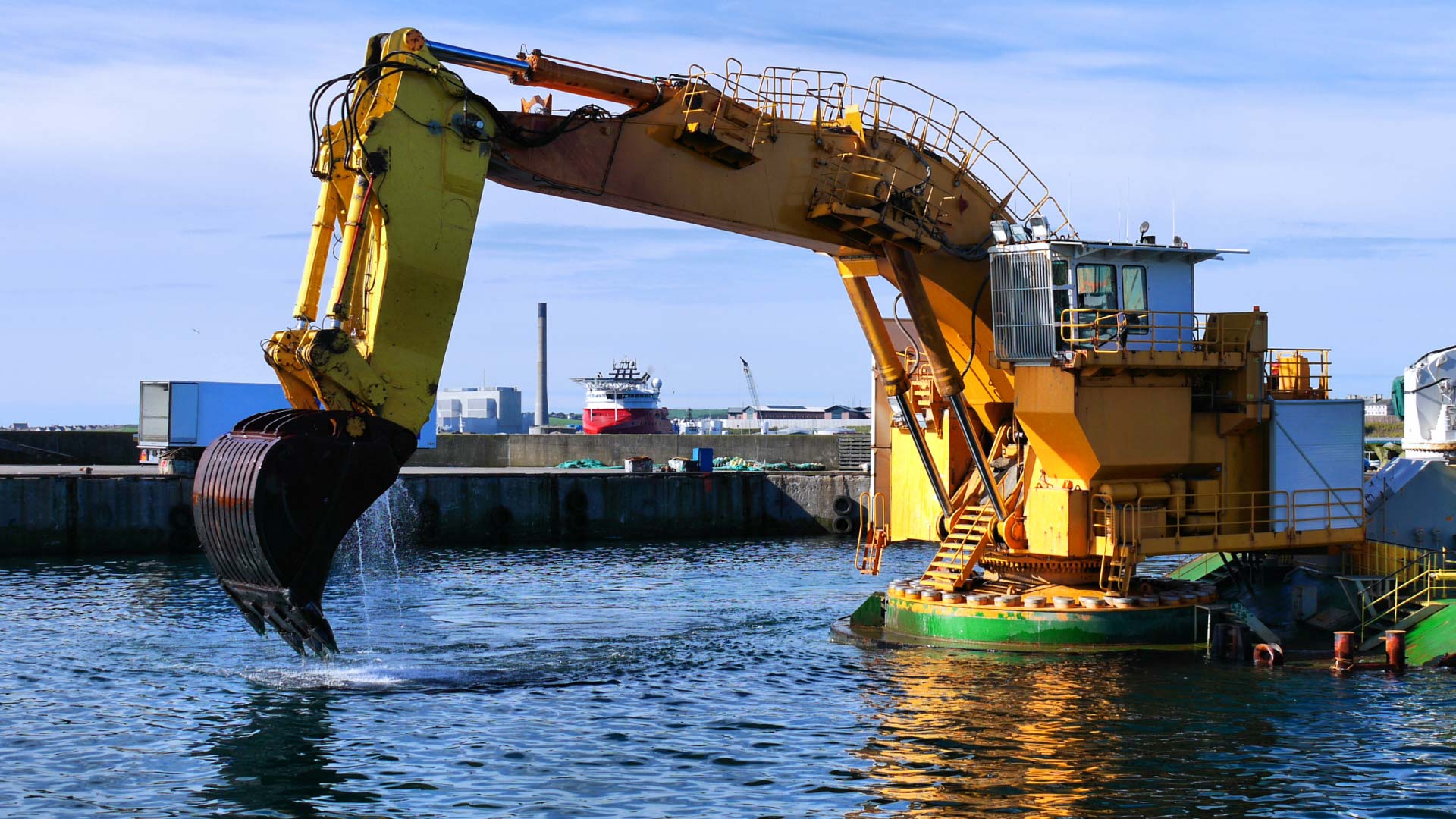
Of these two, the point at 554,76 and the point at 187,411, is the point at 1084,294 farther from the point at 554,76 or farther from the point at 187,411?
the point at 187,411

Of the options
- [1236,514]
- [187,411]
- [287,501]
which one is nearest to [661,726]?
[287,501]

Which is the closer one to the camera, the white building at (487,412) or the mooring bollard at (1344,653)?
the mooring bollard at (1344,653)

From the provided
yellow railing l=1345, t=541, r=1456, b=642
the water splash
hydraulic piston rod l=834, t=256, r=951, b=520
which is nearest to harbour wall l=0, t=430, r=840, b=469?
the water splash

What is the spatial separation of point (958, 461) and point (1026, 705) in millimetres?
7391

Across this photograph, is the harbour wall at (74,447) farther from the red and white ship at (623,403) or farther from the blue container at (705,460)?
the red and white ship at (623,403)

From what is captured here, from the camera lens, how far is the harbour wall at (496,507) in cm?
4097

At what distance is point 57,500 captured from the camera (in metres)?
41.1

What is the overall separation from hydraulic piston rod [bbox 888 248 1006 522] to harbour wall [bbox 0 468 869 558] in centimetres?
2466

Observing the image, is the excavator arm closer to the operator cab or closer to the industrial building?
the operator cab

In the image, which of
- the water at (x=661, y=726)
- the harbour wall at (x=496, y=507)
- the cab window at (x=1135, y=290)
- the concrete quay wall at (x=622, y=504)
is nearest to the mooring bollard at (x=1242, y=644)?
the water at (x=661, y=726)

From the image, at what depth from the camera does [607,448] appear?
64750 millimetres

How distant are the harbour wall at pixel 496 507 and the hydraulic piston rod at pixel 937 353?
80.9 feet

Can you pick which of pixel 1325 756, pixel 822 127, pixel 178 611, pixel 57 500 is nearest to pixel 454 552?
pixel 57 500

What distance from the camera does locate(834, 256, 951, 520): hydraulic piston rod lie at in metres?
24.0
